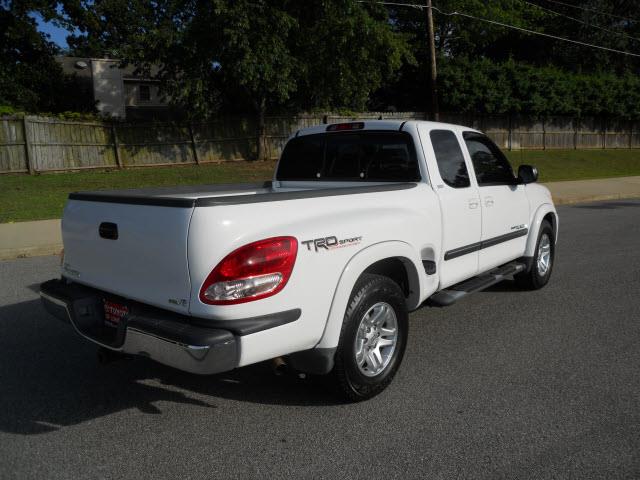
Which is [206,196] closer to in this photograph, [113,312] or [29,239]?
[113,312]

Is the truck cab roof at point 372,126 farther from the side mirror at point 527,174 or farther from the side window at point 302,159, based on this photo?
the side mirror at point 527,174

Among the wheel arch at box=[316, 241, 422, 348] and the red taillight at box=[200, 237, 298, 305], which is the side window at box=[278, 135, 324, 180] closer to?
the wheel arch at box=[316, 241, 422, 348]

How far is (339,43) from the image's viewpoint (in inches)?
786

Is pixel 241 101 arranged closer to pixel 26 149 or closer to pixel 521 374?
pixel 26 149

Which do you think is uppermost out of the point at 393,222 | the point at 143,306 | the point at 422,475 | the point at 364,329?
the point at 393,222

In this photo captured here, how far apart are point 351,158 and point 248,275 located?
229 centimetres

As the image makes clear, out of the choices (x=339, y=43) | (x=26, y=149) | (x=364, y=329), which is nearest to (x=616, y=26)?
(x=339, y=43)

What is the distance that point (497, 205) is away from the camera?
17.3 ft

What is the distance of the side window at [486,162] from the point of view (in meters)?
5.17

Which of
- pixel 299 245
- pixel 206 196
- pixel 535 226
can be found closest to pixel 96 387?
pixel 206 196

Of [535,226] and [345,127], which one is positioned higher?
[345,127]

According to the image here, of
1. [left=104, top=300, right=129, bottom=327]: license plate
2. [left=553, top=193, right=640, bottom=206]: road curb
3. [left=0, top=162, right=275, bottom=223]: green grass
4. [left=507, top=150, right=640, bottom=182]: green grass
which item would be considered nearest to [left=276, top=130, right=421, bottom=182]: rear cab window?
[left=104, top=300, right=129, bottom=327]: license plate

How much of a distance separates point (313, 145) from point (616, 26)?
44.6m

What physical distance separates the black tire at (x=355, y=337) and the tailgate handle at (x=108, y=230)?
145cm
